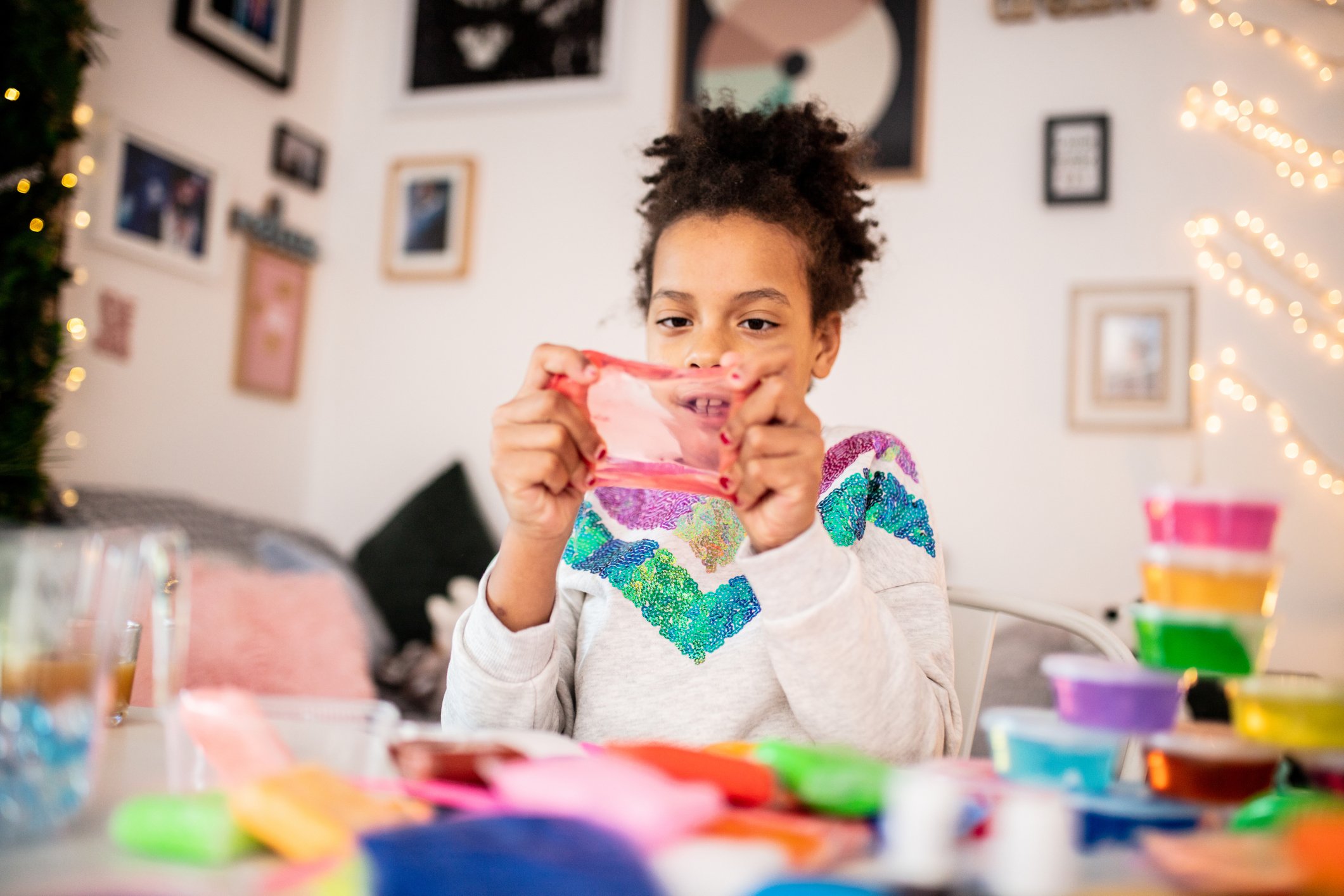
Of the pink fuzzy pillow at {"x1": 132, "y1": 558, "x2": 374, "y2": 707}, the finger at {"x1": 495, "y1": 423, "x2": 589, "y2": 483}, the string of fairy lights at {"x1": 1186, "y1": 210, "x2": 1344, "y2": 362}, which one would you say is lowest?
the pink fuzzy pillow at {"x1": 132, "y1": 558, "x2": 374, "y2": 707}

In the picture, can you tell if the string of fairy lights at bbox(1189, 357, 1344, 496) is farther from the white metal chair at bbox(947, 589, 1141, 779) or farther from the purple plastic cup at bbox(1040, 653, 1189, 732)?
the purple plastic cup at bbox(1040, 653, 1189, 732)

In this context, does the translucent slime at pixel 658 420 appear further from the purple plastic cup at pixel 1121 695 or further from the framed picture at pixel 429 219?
the framed picture at pixel 429 219

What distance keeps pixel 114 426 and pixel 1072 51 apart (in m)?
2.33

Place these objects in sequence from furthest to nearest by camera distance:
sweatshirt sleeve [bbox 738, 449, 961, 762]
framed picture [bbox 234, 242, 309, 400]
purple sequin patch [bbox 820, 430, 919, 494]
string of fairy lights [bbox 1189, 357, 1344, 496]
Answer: framed picture [bbox 234, 242, 309, 400], string of fairy lights [bbox 1189, 357, 1344, 496], purple sequin patch [bbox 820, 430, 919, 494], sweatshirt sleeve [bbox 738, 449, 961, 762]

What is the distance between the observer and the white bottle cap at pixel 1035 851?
324mm

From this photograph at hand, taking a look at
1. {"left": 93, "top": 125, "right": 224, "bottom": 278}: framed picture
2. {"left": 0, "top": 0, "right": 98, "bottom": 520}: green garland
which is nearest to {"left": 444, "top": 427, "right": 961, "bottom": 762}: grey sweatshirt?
{"left": 0, "top": 0, "right": 98, "bottom": 520}: green garland

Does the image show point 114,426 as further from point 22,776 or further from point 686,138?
point 22,776

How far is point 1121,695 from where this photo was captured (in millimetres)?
437

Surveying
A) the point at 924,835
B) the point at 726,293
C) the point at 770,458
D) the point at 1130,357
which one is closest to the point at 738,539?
the point at 726,293

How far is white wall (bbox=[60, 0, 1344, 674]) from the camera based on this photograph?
7.28 ft

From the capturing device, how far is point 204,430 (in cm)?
249

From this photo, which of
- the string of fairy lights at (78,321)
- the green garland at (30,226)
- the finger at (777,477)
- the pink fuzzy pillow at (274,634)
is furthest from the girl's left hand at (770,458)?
the string of fairy lights at (78,321)

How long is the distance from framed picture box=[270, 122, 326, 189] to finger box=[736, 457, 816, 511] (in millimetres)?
2413

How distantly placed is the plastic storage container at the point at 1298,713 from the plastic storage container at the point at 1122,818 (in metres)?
0.05
